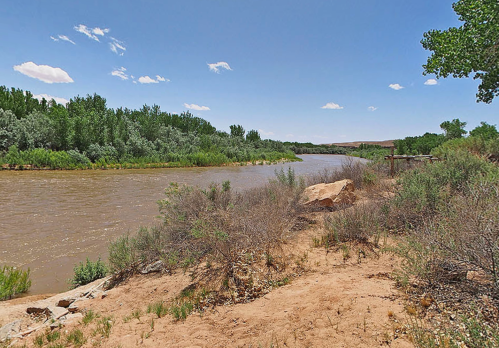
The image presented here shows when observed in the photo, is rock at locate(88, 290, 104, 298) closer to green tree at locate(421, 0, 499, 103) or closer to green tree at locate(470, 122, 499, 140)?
green tree at locate(421, 0, 499, 103)

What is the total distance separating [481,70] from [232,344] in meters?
15.2

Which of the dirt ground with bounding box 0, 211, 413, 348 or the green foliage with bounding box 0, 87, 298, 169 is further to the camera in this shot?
the green foliage with bounding box 0, 87, 298, 169

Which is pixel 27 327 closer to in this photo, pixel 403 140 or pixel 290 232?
pixel 290 232

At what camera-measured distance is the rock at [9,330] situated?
11.4 ft

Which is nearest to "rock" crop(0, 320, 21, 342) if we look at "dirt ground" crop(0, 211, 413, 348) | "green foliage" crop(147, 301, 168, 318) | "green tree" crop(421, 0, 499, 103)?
"dirt ground" crop(0, 211, 413, 348)

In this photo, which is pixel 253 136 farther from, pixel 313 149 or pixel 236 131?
pixel 313 149

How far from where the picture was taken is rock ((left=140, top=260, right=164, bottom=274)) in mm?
5383

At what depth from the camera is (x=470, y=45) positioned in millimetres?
10672

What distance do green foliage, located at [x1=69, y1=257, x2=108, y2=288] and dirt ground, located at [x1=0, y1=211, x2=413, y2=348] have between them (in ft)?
2.37

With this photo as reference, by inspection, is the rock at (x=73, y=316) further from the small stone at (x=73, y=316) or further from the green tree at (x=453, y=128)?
the green tree at (x=453, y=128)

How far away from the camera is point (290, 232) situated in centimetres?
669

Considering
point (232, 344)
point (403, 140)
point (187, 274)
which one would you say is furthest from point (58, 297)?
point (403, 140)

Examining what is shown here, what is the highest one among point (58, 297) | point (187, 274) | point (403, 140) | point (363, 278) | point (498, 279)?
point (403, 140)

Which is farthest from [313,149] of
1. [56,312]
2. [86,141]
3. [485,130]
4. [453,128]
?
[56,312]
